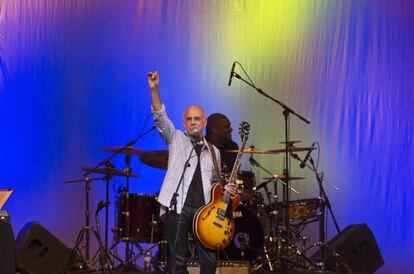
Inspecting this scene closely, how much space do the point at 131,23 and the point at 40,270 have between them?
3.44 metres

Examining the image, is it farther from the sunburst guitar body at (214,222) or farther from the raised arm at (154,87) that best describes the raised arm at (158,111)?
the sunburst guitar body at (214,222)

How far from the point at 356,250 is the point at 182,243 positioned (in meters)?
2.70

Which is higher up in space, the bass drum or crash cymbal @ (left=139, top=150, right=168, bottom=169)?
crash cymbal @ (left=139, top=150, right=168, bottom=169)

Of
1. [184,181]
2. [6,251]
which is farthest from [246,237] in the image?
[6,251]

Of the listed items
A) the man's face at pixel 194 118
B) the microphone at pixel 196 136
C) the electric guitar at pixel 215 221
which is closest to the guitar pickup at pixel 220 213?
the electric guitar at pixel 215 221

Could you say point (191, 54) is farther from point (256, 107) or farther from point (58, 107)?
point (58, 107)

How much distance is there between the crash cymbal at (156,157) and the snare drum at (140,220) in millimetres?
493

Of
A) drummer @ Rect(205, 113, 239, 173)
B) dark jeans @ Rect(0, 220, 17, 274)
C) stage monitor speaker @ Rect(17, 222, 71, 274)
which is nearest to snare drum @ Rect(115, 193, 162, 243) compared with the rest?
stage monitor speaker @ Rect(17, 222, 71, 274)

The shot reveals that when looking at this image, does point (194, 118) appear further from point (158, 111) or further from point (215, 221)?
point (215, 221)

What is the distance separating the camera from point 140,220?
285 inches

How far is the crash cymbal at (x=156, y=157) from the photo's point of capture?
22.8 ft

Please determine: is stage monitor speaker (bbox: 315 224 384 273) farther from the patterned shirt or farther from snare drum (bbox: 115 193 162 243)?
the patterned shirt

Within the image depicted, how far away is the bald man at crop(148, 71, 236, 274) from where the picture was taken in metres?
5.26

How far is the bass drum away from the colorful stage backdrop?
1581 millimetres
